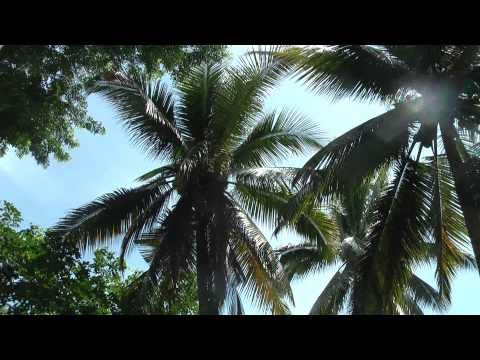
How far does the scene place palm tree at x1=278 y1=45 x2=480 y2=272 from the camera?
9.48 meters

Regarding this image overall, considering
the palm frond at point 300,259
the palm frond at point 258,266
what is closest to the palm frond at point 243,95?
the palm frond at point 258,266

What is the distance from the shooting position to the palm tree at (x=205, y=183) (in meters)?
11.7

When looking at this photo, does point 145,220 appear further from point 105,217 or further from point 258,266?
point 258,266

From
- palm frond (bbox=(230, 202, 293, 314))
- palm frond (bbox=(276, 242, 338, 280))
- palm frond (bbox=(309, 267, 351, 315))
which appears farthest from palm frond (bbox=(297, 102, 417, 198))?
palm frond (bbox=(276, 242, 338, 280))

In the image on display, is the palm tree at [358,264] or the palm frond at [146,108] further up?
the palm frond at [146,108]

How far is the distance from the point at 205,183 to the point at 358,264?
4.59m

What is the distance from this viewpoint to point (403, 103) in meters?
9.90

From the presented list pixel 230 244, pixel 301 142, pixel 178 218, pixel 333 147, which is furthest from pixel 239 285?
pixel 333 147

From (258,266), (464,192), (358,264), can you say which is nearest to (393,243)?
(358,264)

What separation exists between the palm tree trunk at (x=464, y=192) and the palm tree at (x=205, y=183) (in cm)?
393

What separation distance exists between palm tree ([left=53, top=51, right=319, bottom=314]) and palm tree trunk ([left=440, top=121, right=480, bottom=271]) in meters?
3.93

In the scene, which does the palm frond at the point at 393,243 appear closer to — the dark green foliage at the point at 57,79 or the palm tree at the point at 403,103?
Result: the palm tree at the point at 403,103

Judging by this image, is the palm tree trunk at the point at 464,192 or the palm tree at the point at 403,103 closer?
the palm tree trunk at the point at 464,192
